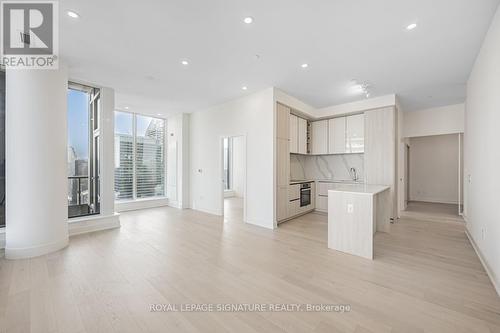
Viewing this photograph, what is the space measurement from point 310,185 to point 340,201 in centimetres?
287

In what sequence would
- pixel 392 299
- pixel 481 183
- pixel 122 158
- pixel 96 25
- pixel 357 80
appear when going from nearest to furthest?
1. pixel 392 299
2. pixel 96 25
3. pixel 481 183
4. pixel 357 80
5. pixel 122 158

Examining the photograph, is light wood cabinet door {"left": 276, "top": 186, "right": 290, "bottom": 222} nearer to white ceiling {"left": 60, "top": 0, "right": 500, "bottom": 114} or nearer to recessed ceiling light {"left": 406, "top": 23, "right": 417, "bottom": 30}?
white ceiling {"left": 60, "top": 0, "right": 500, "bottom": 114}

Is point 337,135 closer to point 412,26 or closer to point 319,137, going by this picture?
point 319,137

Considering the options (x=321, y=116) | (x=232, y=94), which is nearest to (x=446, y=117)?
(x=321, y=116)

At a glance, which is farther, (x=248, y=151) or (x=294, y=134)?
(x=294, y=134)

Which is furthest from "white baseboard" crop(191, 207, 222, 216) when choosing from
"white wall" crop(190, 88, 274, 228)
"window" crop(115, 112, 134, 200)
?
"window" crop(115, 112, 134, 200)

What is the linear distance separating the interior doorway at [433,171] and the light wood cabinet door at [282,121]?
193 inches

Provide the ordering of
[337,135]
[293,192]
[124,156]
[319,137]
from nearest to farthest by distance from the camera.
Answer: [293,192], [337,135], [319,137], [124,156]

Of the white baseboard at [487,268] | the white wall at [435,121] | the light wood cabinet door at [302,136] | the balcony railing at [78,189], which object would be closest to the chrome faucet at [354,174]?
the light wood cabinet door at [302,136]

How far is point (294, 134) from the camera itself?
5.72 metres

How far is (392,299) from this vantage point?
2148 millimetres

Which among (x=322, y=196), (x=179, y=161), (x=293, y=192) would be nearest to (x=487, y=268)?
(x=293, y=192)

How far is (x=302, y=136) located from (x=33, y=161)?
5693 millimetres

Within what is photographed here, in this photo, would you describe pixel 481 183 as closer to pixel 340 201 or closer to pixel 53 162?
pixel 340 201
